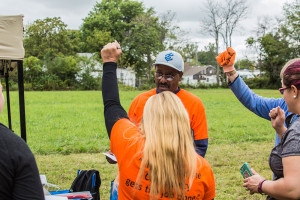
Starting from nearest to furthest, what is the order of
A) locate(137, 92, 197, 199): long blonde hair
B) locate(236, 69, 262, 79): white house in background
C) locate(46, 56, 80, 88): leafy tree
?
locate(137, 92, 197, 199): long blonde hair < locate(46, 56, 80, 88): leafy tree < locate(236, 69, 262, 79): white house in background

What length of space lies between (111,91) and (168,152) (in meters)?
0.62

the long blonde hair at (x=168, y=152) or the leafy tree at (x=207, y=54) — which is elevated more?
the leafy tree at (x=207, y=54)

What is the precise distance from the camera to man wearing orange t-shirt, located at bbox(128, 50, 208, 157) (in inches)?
114

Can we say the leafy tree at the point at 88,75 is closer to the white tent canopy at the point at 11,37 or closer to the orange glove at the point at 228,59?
the white tent canopy at the point at 11,37

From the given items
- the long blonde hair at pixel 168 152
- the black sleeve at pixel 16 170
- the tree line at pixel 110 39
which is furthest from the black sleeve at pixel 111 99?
the tree line at pixel 110 39

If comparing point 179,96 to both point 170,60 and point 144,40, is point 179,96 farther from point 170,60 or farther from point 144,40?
point 144,40

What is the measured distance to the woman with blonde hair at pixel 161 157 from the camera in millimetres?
1641

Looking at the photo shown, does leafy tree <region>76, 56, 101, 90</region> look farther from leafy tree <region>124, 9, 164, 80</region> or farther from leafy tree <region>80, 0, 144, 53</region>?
leafy tree <region>80, 0, 144, 53</region>

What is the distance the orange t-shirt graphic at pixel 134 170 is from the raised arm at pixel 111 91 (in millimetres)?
100

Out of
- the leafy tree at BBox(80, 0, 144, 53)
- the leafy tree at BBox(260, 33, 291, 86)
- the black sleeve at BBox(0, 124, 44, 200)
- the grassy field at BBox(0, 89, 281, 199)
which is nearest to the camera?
the black sleeve at BBox(0, 124, 44, 200)

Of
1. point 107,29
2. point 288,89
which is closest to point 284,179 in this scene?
point 288,89

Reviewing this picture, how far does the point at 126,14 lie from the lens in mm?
62781

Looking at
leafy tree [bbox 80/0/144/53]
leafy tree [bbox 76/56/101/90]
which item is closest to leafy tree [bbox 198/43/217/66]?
leafy tree [bbox 80/0/144/53]

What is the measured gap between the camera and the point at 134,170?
171 cm
